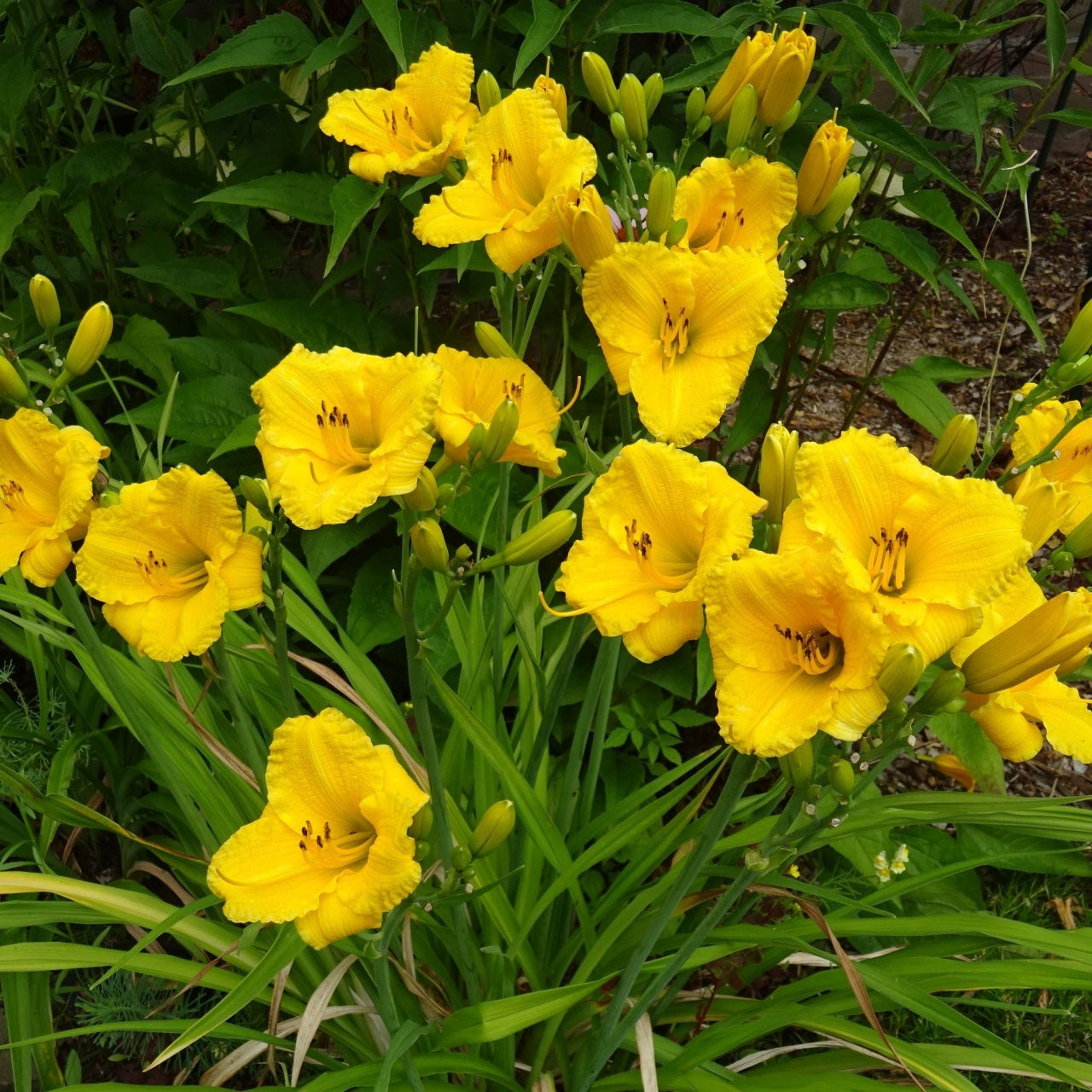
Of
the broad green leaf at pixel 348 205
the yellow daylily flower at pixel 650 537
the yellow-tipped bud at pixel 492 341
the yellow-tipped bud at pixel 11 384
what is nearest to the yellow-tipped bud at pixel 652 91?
the yellow-tipped bud at pixel 492 341

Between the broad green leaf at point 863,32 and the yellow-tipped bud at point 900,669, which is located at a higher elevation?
the broad green leaf at point 863,32

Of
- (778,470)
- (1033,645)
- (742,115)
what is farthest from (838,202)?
(1033,645)

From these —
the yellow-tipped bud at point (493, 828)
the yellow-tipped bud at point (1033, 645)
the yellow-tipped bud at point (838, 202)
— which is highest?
the yellow-tipped bud at point (838, 202)

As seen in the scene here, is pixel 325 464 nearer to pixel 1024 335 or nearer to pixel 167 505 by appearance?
pixel 167 505

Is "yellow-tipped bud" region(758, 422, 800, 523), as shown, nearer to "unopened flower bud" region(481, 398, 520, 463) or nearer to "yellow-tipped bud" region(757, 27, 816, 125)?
"unopened flower bud" region(481, 398, 520, 463)

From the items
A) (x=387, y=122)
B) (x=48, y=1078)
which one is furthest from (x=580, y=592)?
(x=48, y=1078)

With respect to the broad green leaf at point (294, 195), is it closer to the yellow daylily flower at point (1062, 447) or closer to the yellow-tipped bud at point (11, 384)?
the yellow-tipped bud at point (11, 384)
